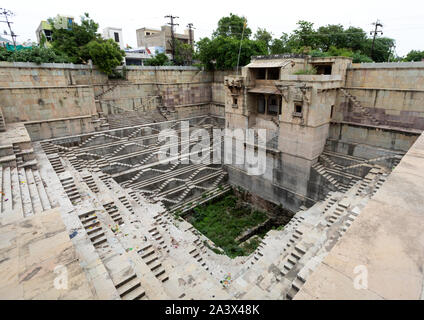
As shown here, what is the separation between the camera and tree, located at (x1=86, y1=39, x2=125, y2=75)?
16600 mm

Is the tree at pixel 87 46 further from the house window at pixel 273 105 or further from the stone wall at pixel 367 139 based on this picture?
the stone wall at pixel 367 139

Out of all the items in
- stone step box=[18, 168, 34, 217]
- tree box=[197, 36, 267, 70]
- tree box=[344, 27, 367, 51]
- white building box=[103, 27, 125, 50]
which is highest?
white building box=[103, 27, 125, 50]

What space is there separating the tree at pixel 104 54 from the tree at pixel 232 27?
1304 cm

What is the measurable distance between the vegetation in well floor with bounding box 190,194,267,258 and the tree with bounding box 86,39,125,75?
12.0m

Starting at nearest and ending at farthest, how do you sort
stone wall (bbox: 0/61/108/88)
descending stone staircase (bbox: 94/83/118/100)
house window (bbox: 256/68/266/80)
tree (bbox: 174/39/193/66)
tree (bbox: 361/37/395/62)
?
stone wall (bbox: 0/61/108/88)
house window (bbox: 256/68/266/80)
descending stone staircase (bbox: 94/83/118/100)
tree (bbox: 361/37/395/62)
tree (bbox: 174/39/193/66)

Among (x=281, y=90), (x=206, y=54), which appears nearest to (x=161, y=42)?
(x=206, y=54)

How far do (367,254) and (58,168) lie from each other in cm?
1287

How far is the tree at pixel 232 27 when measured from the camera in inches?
987

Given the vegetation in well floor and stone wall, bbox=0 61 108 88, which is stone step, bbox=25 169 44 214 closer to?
stone wall, bbox=0 61 108 88

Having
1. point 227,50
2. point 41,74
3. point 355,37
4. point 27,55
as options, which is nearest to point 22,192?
point 41,74

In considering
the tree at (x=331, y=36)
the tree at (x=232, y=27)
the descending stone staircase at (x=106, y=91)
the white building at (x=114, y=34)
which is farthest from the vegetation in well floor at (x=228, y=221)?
the white building at (x=114, y=34)

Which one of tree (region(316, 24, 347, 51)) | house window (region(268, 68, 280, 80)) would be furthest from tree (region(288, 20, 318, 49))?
house window (region(268, 68, 280, 80))

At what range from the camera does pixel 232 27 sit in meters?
25.4
